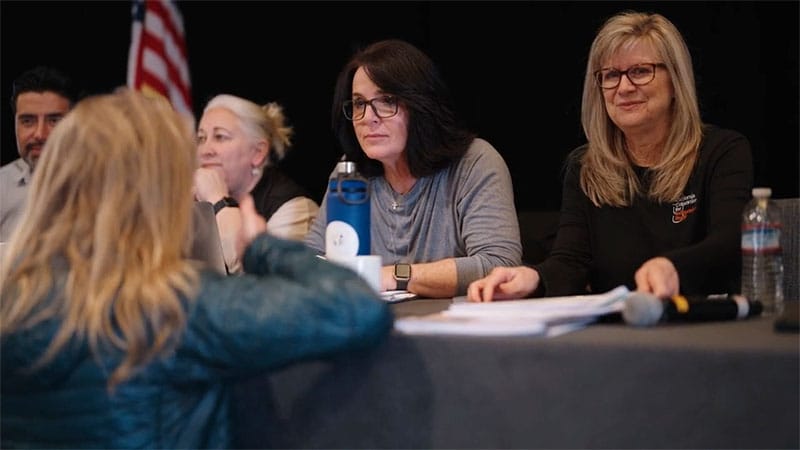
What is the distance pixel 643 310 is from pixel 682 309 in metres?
0.08

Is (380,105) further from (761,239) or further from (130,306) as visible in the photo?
(130,306)

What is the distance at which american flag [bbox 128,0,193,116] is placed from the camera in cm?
462

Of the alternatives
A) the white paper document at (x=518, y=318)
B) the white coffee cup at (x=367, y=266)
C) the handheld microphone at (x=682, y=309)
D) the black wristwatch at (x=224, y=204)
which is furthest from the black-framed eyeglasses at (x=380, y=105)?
the handheld microphone at (x=682, y=309)

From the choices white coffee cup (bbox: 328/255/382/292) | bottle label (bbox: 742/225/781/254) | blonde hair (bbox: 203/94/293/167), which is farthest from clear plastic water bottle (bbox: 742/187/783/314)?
blonde hair (bbox: 203/94/293/167)

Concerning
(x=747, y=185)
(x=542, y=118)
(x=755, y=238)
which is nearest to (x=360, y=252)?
(x=755, y=238)

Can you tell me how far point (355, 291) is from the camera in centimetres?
122

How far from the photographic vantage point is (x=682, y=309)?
1386 millimetres

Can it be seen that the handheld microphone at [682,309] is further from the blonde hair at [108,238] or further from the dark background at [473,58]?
the dark background at [473,58]

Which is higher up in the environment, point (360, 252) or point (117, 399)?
point (360, 252)

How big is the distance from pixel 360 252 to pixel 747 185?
86 cm

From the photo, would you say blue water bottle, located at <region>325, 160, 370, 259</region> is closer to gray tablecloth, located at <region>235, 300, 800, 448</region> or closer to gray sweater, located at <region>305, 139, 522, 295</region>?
gray tablecloth, located at <region>235, 300, 800, 448</region>

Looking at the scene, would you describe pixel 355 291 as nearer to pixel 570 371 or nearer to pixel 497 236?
pixel 570 371

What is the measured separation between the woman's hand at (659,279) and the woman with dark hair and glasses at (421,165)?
711mm

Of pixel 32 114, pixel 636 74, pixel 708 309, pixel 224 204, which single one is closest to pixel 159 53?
pixel 32 114
